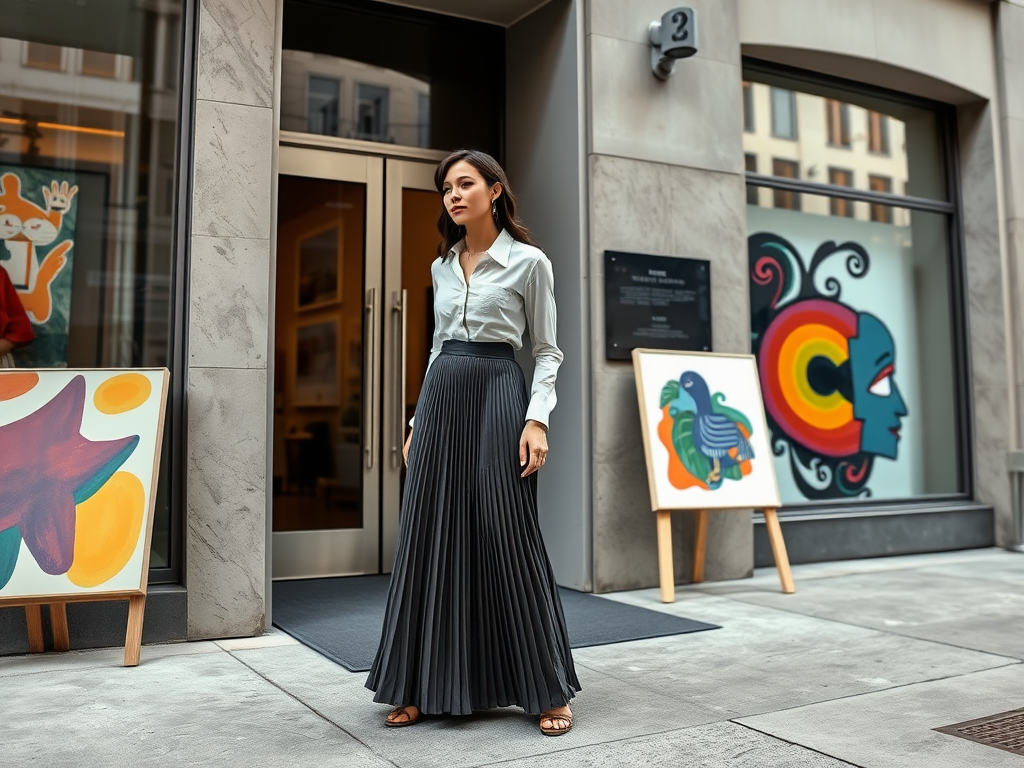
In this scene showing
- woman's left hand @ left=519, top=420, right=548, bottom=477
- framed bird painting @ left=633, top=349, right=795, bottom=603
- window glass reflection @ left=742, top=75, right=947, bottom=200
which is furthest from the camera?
window glass reflection @ left=742, top=75, right=947, bottom=200

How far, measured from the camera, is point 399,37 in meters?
6.26

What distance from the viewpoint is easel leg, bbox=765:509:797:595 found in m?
5.54

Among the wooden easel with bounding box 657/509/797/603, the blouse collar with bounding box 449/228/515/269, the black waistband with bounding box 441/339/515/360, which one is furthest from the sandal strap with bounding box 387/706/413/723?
the wooden easel with bounding box 657/509/797/603

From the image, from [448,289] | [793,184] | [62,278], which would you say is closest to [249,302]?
[62,278]

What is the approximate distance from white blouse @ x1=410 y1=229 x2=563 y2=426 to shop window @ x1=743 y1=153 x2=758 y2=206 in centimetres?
428

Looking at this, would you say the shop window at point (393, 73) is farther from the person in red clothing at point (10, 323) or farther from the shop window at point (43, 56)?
the person in red clothing at point (10, 323)

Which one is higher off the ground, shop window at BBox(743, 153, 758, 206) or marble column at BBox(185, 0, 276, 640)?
shop window at BBox(743, 153, 758, 206)

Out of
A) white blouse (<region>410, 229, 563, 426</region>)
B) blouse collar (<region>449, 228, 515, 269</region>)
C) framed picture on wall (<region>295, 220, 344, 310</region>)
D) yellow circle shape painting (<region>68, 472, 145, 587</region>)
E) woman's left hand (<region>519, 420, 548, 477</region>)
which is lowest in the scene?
yellow circle shape painting (<region>68, 472, 145, 587</region>)

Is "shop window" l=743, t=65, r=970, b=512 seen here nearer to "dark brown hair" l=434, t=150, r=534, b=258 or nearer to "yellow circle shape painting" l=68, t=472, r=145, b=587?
"dark brown hair" l=434, t=150, r=534, b=258

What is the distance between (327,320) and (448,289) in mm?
3124

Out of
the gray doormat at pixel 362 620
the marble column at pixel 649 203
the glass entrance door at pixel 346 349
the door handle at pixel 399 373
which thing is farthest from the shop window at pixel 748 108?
the gray doormat at pixel 362 620

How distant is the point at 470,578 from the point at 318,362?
344cm

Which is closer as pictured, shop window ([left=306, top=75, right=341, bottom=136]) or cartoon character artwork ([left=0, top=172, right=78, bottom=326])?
cartoon character artwork ([left=0, top=172, right=78, bottom=326])

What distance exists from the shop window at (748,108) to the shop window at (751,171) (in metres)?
0.19
